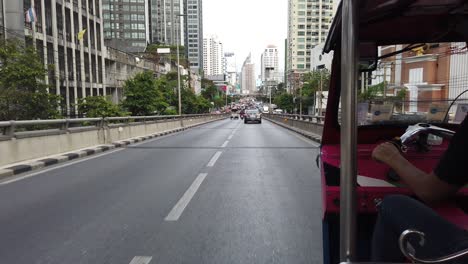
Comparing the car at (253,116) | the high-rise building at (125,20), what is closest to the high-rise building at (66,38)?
the car at (253,116)

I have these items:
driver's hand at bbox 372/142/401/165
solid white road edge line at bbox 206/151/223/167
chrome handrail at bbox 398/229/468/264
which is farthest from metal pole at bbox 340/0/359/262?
solid white road edge line at bbox 206/151/223/167

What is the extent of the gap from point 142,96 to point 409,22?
110 feet

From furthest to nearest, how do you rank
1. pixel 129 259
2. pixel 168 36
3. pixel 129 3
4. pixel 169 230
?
pixel 168 36 < pixel 129 3 < pixel 169 230 < pixel 129 259

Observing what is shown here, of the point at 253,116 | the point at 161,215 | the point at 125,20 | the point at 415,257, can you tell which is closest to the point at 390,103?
the point at 415,257

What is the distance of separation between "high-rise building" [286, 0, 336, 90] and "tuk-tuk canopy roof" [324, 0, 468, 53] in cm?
13789

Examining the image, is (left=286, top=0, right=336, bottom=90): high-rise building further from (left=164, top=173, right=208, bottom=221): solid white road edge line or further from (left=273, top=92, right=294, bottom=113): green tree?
(left=164, top=173, right=208, bottom=221): solid white road edge line

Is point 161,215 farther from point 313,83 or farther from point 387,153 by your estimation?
point 313,83

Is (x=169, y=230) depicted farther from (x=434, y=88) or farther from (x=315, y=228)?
(x=434, y=88)

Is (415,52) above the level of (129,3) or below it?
below

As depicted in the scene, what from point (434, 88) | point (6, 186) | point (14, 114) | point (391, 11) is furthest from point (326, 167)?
point (14, 114)

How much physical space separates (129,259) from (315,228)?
2.29 m

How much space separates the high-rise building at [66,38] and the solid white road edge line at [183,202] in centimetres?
2574

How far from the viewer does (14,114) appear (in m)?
18.6

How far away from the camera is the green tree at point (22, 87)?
720 inches
